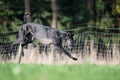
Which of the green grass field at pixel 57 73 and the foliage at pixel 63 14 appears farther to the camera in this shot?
the foliage at pixel 63 14

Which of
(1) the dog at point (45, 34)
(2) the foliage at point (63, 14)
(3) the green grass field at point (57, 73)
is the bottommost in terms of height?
(3) the green grass field at point (57, 73)

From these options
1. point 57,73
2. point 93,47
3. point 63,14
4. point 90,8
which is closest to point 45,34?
point 93,47

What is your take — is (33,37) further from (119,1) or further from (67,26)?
(67,26)

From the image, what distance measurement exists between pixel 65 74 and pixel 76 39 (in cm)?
608

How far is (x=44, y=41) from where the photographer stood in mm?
13656

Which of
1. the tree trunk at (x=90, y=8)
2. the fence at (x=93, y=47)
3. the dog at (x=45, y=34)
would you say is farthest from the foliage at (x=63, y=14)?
the dog at (x=45, y=34)

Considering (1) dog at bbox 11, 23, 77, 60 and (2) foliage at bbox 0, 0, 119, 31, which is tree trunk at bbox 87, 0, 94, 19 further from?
(1) dog at bbox 11, 23, 77, 60

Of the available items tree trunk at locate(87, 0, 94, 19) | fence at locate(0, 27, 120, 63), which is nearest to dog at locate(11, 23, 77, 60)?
fence at locate(0, 27, 120, 63)

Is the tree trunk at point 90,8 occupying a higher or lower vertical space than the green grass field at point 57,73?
higher

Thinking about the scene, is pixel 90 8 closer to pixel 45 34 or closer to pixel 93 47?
pixel 93 47

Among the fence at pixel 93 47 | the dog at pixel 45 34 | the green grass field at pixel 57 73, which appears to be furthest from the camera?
the fence at pixel 93 47

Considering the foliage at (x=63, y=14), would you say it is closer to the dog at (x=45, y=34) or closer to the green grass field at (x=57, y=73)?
the dog at (x=45, y=34)

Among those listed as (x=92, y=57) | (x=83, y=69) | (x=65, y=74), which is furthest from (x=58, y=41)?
(x=65, y=74)

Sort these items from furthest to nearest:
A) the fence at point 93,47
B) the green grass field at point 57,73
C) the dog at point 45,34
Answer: the fence at point 93,47
the dog at point 45,34
the green grass field at point 57,73
